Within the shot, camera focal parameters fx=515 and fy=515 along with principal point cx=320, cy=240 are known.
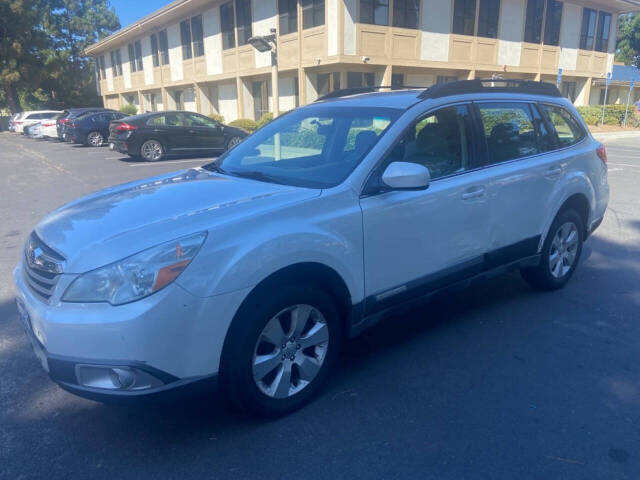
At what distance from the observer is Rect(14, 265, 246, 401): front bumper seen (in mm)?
2355

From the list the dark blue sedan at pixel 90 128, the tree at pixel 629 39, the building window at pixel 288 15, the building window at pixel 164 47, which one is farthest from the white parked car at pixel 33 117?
the tree at pixel 629 39

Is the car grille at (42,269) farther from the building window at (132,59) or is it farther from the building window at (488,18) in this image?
the building window at (132,59)

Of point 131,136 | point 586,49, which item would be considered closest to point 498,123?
point 131,136

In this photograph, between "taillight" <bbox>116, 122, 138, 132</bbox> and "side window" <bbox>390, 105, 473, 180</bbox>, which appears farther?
"taillight" <bbox>116, 122, 138, 132</bbox>

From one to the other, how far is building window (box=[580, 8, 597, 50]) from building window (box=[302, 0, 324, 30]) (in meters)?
16.7

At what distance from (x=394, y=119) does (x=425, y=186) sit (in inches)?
22.8

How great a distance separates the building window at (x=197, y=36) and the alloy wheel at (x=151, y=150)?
12772mm

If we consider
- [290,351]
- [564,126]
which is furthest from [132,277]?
[564,126]

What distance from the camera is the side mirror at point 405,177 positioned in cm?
308

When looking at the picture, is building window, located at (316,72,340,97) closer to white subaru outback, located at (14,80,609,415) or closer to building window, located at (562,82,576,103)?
white subaru outback, located at (14,80,609,415)

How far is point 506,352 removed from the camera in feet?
12.3

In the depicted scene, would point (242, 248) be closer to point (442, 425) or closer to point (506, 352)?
point (442, 425)

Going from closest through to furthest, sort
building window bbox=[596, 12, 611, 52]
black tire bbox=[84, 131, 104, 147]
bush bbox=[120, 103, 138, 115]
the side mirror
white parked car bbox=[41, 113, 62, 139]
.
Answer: the side mirror < black tire bbox=[84, 131, 104, 147] < white parked car bbox=[41, 113, 62, 139] < building window bbox=[596, 12, 611, 52] < bush bbox=[120, 103, 138, 115]

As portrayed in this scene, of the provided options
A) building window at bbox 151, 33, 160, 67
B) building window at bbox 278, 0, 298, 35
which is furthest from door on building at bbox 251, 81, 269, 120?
building window at bbox 151, 33, 160, 67
